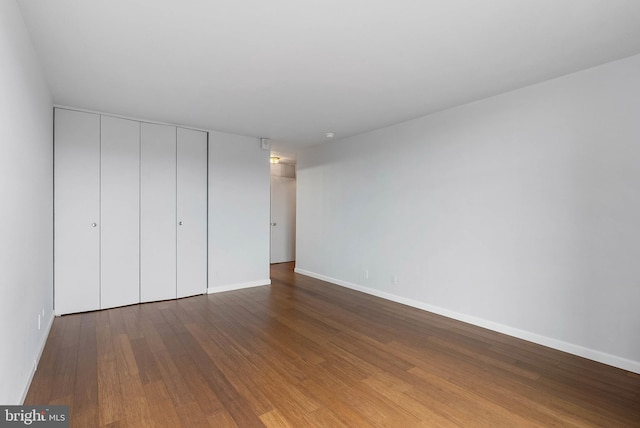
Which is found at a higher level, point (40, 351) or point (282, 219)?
point (282, 219)

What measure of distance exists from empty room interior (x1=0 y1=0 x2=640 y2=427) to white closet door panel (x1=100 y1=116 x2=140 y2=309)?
3 cm

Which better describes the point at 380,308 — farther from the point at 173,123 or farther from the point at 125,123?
the point at 125,123

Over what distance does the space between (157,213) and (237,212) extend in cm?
126

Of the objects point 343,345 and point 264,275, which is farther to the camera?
point 264,275

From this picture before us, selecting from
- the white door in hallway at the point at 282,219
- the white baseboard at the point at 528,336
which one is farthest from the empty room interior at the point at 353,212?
the white door in hallway at the point at 282,219

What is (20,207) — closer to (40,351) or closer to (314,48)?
(40,351)

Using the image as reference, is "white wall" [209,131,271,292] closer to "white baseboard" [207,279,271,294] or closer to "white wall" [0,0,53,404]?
"white baseboard" [207,279,271,294]

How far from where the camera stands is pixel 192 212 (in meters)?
4.80

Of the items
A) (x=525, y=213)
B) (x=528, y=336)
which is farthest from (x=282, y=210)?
(x=528, y=336)

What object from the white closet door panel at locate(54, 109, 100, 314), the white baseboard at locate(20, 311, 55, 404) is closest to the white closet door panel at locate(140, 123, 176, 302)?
the white closet door panel at locate(54, 109, 100, 314)

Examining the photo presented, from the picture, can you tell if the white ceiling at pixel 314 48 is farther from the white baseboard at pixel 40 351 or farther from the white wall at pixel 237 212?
the white baseboard at pixel 40 351

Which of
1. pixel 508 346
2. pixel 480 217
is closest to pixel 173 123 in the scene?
pixel 480 217

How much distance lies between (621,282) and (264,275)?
187 inches

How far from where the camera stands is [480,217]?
3574mm
